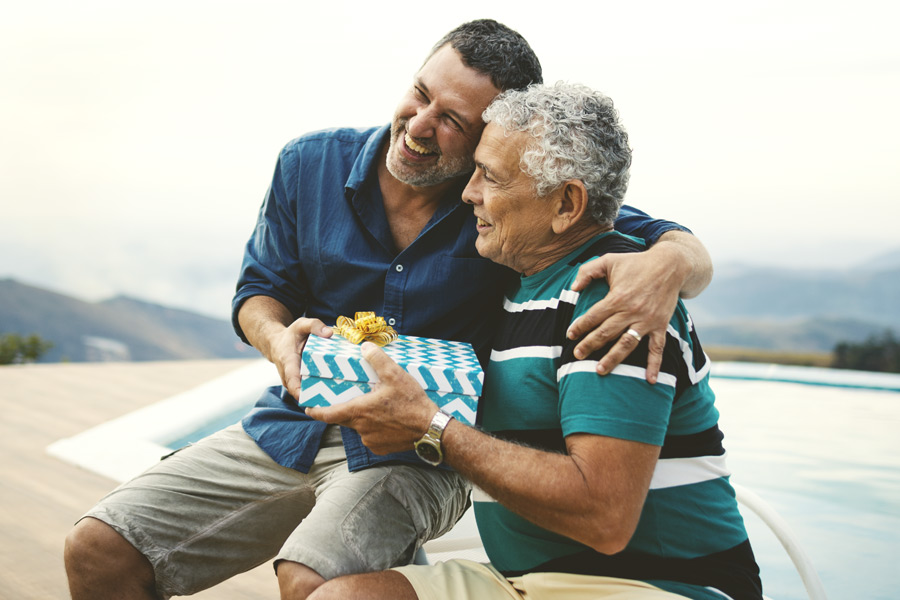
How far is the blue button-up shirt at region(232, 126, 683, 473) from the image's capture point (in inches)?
66.5

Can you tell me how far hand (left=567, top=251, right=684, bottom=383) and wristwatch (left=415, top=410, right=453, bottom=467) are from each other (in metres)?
0.24

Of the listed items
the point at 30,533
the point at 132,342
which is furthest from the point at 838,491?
the point at 132,342

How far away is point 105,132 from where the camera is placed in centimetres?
1319

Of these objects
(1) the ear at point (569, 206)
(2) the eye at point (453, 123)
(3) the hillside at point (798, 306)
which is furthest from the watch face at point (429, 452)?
(3) the hillside at point (798, 306)

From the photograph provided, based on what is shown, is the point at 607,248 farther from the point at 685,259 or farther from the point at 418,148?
the point at 418,148

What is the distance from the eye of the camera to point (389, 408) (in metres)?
1.25

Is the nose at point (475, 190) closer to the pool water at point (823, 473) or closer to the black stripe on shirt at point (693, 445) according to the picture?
the black stripe on shirt at point (693, 445)

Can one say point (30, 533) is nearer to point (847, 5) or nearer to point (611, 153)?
point (611, 153)

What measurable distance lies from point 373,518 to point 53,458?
311cm

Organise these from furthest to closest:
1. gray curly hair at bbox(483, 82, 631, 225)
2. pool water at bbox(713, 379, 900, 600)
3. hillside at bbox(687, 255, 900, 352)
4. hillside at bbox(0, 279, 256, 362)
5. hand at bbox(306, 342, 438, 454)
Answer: hillside at bbox(0, 279, 256, 362)
hillside at bbox(687, 255, 900, 352)
pool water at bbox(713, 379, 900, 600)
gray curly hair at bbox(483, 82, 631, 225)
hand at bbox(306, 342, 438, 454)

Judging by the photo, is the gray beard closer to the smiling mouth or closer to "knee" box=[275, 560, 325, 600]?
the smiling mouth

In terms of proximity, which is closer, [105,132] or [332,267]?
[332,267]

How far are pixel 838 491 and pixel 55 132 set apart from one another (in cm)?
1284

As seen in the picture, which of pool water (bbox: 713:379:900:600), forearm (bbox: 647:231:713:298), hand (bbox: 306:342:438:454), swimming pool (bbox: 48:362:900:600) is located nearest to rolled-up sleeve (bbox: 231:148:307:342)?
hand (bbox: 306:342:438:454)
